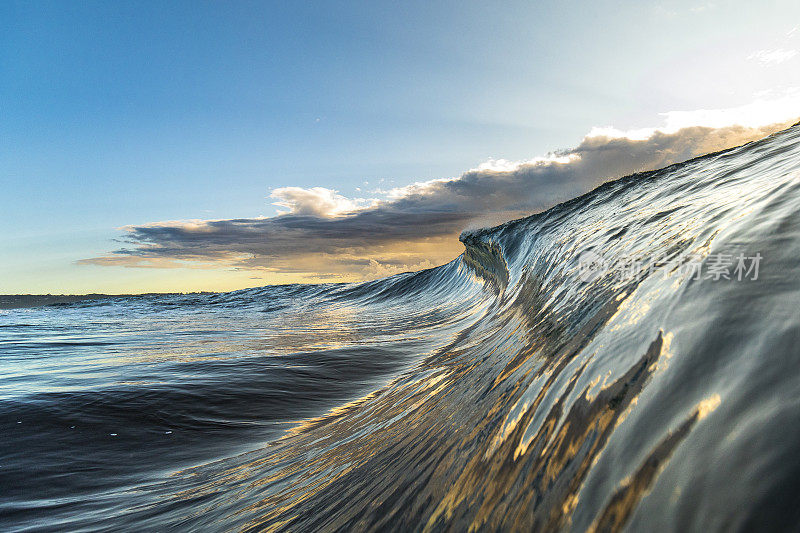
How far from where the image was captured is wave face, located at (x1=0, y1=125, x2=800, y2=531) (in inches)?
17.8

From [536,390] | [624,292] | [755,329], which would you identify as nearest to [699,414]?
[755,329]

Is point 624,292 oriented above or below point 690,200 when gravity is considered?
below

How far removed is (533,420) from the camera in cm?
79

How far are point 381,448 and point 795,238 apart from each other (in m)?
1.14

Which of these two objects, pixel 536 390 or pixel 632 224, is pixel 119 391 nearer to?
pixel 536 390

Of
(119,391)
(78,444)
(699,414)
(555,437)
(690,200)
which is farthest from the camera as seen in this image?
(119,391)

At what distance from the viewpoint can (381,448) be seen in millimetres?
1267

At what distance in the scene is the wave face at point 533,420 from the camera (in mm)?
453

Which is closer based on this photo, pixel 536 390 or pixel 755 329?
pixel 755 329

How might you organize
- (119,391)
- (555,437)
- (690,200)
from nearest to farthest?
1. (555,437)
2. (690,200)
3. (119,391)

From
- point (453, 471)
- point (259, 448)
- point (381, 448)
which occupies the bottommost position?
point (259, 448)

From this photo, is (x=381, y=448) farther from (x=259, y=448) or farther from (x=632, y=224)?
(x=632, y=224)

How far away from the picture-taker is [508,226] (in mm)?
7164

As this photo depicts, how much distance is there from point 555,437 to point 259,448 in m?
1.55
